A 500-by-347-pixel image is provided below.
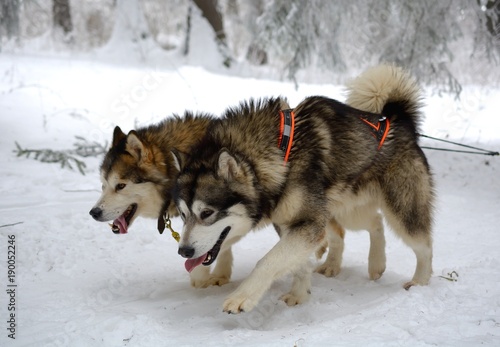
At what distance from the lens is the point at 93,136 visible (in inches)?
334

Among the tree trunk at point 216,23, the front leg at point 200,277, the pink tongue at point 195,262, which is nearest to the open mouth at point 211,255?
the pink tongue at point 195,262

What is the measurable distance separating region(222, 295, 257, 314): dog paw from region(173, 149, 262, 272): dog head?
333 millimetres

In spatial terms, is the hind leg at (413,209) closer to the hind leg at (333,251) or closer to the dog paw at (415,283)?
the dog paw at (415,283)

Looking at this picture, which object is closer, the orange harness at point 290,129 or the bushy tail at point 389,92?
the orange harness at point 290,129

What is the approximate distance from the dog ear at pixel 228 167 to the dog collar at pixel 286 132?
40 centimetres

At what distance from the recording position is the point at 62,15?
51.6 ft

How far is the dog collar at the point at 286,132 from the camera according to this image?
3613mm

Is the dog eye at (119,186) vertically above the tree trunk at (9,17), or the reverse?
the tree trunk at (9,17)

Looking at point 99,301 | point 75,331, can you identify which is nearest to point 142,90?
point 99,301

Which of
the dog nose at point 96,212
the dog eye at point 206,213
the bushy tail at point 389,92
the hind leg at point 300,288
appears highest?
the bushy tail at point 389,92

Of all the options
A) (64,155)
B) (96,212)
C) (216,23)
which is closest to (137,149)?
(96,212)

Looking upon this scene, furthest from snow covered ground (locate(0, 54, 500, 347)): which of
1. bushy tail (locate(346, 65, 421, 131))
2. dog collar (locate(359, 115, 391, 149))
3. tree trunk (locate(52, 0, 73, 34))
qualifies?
tree trunk (locate(52, 0, 73, 34))

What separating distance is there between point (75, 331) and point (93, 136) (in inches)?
230

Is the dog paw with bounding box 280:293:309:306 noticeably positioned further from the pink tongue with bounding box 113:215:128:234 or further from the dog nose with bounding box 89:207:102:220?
the dog nose with bounding box 89:207:102:220
